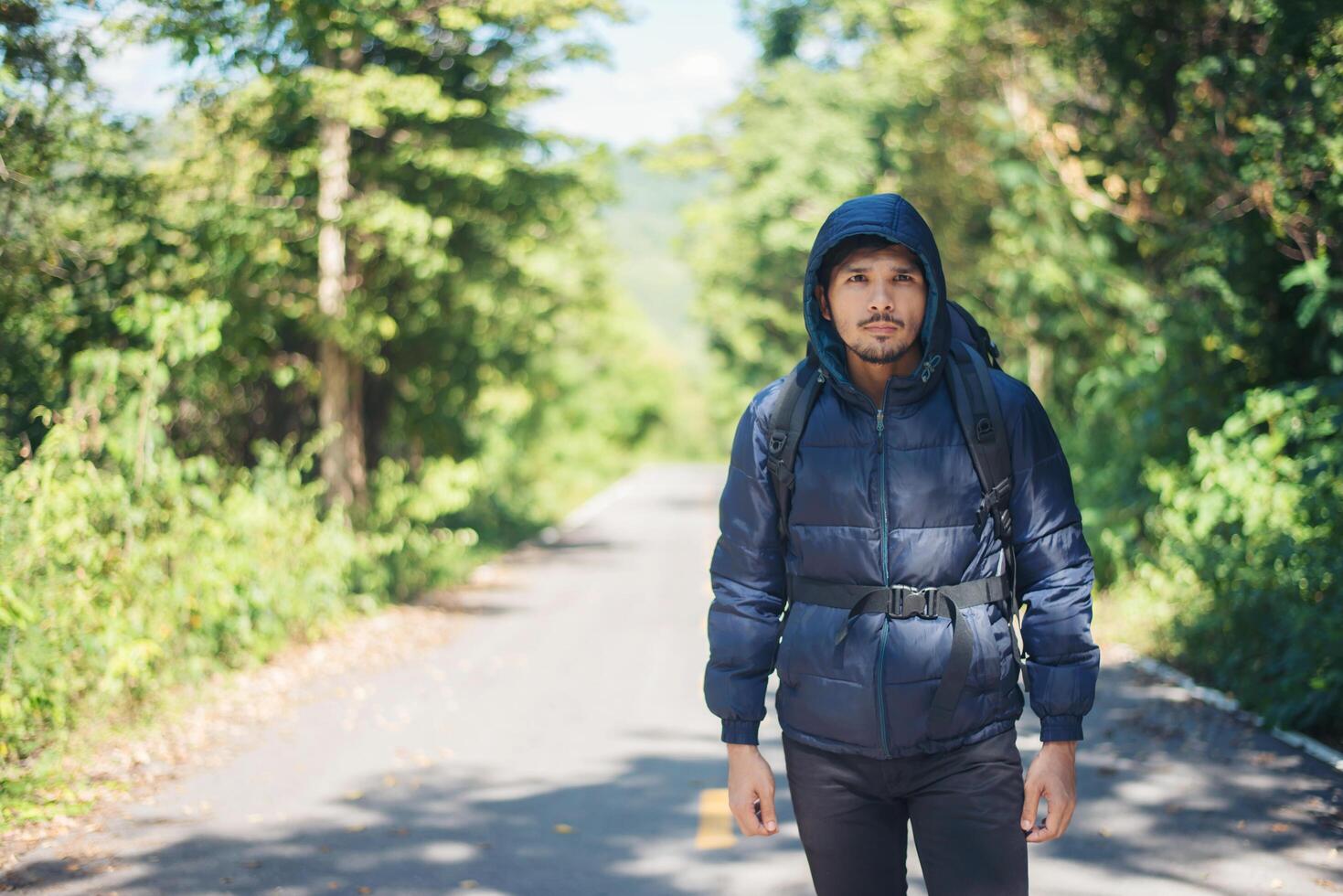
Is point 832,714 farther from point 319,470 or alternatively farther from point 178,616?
point 319,470

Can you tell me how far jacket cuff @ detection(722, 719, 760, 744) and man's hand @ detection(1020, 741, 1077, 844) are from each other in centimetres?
59

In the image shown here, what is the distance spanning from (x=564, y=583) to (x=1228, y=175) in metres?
9.98

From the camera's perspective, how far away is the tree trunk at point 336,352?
13359mm

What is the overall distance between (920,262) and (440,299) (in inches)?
495

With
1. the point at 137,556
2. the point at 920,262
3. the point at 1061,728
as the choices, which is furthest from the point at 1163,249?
the point at 1061,728

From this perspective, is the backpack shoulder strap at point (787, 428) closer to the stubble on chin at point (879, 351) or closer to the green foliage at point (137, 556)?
the stubble on chin at point (879, 351)

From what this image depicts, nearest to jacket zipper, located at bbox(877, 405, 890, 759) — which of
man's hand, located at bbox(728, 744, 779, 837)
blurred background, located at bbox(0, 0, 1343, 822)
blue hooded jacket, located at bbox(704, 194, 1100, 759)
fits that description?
blue hooded jacket, located at bbox(704, 194, 1100, 759)

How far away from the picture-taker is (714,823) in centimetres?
645

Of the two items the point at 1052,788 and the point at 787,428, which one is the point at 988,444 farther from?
the point at 1052,788

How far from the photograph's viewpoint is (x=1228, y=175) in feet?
35.5

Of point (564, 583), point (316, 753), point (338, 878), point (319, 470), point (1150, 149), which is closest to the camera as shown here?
point (338, 878)

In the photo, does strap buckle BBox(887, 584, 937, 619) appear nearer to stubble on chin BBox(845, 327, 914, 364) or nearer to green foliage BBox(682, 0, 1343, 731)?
stubble on chin BBox(845, 327, 914, 364)

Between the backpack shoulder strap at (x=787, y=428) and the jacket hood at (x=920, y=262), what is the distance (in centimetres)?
6

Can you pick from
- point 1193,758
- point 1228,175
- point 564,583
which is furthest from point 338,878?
point 564,583
